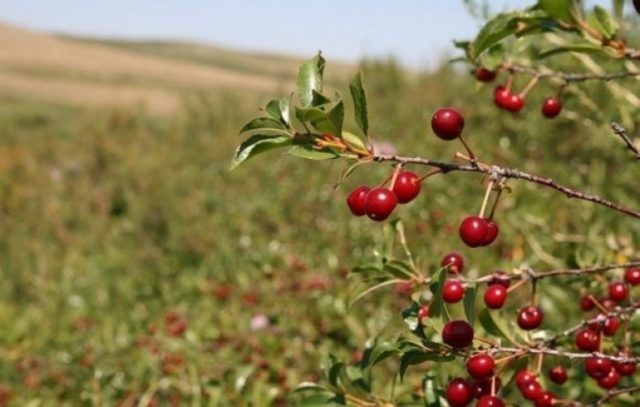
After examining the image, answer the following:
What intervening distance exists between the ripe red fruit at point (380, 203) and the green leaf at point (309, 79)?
13 centimetres

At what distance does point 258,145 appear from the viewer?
0.90 metres

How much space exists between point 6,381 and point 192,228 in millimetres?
2873

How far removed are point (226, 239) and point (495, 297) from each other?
4659mm

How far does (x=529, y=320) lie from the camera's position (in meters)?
1.11

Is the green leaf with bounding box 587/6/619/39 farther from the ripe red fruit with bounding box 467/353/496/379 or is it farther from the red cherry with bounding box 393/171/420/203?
the ripe red fruit with bounding box 467/353/496/379

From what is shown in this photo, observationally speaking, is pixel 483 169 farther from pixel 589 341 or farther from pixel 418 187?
pixel 589 341

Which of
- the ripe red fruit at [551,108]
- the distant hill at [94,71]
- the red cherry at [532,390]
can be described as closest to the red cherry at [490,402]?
the red cherry at [532,390]

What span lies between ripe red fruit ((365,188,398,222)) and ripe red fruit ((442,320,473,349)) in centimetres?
15

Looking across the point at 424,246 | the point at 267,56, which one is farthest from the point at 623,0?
the point at 267,56

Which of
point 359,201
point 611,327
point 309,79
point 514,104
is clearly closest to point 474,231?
point 359,201

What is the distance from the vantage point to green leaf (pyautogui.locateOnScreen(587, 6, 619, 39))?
3.45 feet

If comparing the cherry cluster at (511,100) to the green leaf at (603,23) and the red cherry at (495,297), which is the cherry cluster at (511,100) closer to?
the green leaf at (603,23)

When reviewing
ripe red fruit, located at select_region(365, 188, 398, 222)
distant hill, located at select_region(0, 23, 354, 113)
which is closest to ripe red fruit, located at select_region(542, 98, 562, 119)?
ripe red fruit, located at select_region(365, 188, 398, 222)

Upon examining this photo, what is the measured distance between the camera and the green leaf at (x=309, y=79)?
2.93 feet
